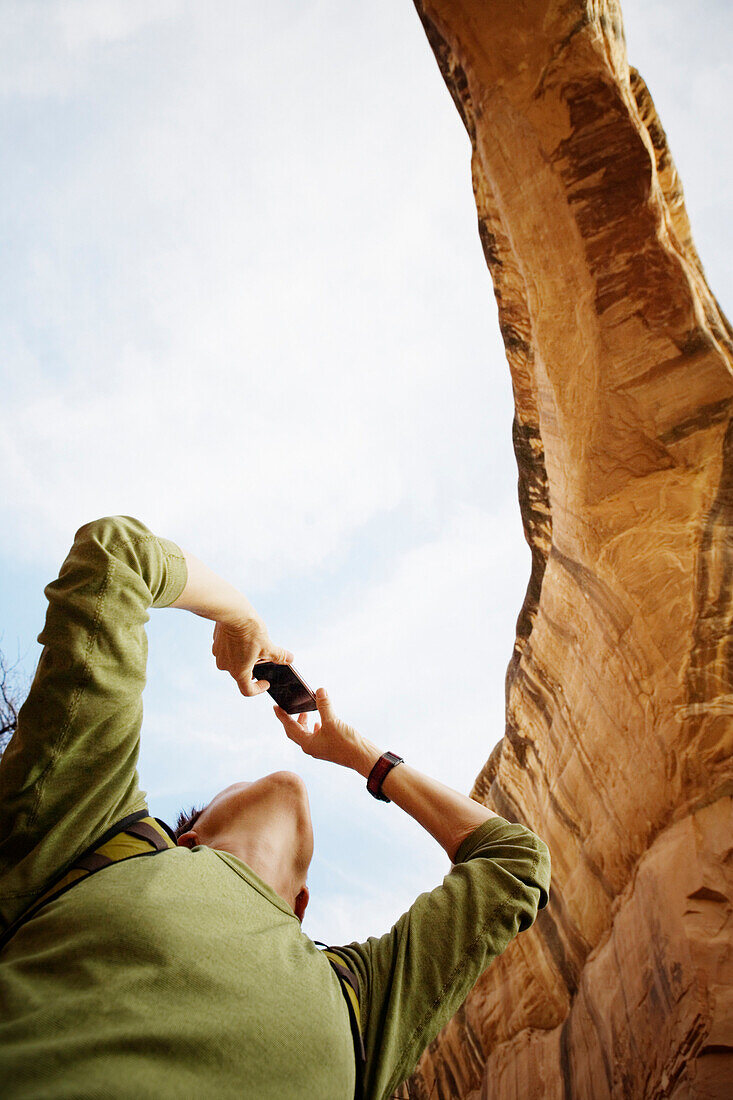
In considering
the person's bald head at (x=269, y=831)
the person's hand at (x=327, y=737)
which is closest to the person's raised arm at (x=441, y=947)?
the person's bald head at (x=269, y=831)

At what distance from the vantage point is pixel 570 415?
339cm

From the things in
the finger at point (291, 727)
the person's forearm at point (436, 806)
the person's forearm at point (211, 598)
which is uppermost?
the person's forearm at point (211, 598)

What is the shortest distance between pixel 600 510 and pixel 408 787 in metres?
1.81

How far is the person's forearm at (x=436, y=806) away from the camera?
2.18 metres

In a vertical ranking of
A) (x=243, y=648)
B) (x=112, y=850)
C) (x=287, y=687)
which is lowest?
(x=112, y=850)

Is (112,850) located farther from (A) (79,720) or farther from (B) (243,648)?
(B) (243,648)

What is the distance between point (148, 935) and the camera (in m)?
1.43

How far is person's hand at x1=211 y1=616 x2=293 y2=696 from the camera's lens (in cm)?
248

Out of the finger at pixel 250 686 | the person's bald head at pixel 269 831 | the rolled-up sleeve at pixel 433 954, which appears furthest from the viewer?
the finger at pixel 250 686

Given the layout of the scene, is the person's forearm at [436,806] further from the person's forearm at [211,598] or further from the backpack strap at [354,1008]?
the person's forearm at [211,598]

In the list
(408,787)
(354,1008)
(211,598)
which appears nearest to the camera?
(354,1008)

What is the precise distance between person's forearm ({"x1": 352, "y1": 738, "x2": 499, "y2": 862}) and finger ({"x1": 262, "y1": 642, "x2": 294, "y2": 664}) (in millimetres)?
608

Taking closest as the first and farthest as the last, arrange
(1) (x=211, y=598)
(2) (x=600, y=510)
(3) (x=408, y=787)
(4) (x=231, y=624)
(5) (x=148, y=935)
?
(5) (x=148, y=935) → (1) (x=211, y=598) → (3) (x=408, y=787) → (4) (x=231, y=624) → (2) (x=600, y=510)

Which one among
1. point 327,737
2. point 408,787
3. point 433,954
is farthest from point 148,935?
point 327,737
